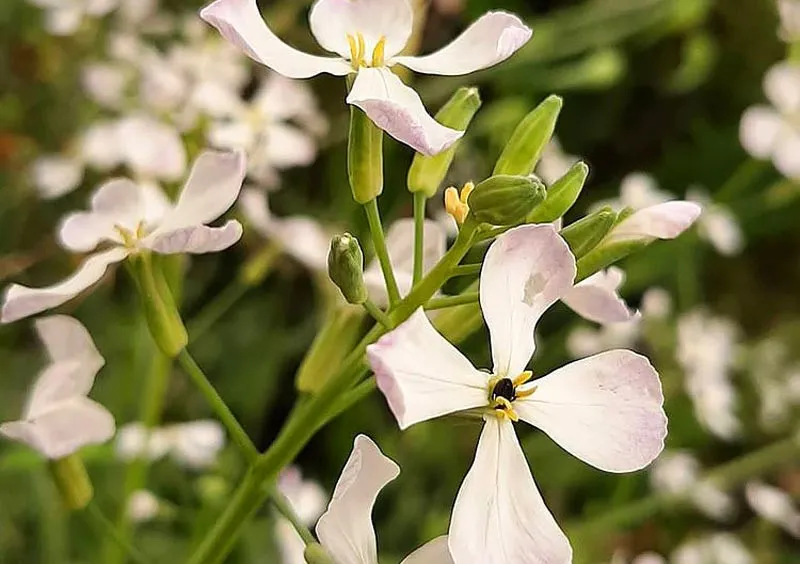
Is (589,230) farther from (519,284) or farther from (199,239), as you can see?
(199,239)

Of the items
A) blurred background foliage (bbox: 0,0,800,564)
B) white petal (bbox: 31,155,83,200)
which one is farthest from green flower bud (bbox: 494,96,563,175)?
white petal (bbox: 31,155,83,200)

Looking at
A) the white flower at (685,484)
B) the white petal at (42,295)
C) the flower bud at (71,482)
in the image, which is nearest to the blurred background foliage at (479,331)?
the white flower at (685,484)

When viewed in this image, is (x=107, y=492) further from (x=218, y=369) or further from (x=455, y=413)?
(x=455, y=413)

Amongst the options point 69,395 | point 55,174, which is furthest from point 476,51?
point 55,174

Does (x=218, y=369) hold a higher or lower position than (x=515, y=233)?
lower

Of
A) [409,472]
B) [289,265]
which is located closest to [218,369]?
[289,265]

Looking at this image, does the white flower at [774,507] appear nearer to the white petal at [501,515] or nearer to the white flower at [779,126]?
the white flower at [779,126]
